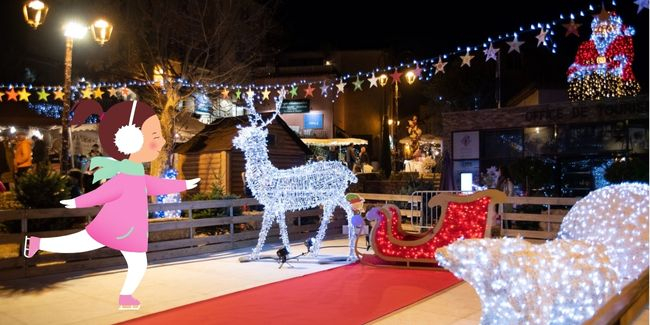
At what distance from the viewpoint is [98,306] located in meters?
6.05

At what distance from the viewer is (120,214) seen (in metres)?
5.12

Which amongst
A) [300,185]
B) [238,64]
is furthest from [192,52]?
[300,185]

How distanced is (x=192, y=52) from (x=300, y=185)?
375 inches

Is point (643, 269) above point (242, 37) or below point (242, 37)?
below

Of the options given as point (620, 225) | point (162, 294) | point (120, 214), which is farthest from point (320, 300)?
point (620, 225)

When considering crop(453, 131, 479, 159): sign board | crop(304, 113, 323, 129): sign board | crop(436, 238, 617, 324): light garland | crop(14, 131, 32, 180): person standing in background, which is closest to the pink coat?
crop(436, 238, 617, 324): light garland

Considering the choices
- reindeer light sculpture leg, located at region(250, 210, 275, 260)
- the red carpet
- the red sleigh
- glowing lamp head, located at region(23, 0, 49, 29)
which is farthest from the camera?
glowing lamp head, located at region(23, 0, 49, 29)

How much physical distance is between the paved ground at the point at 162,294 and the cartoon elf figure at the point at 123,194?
2.57 ft

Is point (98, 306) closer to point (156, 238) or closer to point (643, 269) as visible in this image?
point (156, 238)

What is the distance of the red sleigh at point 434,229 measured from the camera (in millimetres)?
7969

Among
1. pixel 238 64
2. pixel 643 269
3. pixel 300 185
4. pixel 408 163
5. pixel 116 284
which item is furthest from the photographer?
pixel 408 163

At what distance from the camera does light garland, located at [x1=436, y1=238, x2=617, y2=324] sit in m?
3.52

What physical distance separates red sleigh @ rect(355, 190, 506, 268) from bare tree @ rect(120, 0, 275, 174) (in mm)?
8285

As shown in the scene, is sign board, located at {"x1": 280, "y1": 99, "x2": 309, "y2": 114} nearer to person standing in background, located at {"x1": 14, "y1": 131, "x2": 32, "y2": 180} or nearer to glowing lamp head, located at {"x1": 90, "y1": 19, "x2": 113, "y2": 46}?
person standing in background, located at {"x1": 14, "y1": 131, "x2": 32, "y2": 180}
